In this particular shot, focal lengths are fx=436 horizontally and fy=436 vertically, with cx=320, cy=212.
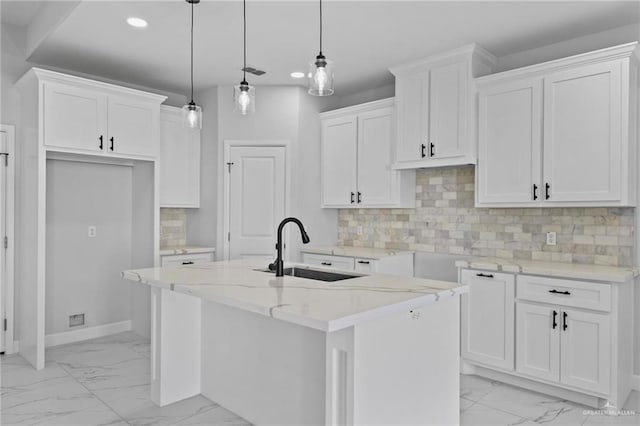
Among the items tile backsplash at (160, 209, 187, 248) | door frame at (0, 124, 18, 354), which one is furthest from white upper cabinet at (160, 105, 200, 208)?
door frame at (0, 124, 18, 354)

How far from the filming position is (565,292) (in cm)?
289

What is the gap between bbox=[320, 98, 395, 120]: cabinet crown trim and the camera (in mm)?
4195

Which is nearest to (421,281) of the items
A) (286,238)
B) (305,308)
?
(305,308)

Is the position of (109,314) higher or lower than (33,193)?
lower

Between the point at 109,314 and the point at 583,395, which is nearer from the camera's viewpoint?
the point at 583,395

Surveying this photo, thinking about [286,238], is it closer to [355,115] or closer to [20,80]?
[355,115]

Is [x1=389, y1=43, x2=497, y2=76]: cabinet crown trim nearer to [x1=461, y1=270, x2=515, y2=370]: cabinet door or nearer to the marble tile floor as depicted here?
[x1=461, y1=270, x2=515, y2=370]: cabinet door

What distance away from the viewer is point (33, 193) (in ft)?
11.7

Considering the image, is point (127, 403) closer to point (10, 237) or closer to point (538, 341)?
point (10, 237)

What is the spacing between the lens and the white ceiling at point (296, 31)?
9.53 ft

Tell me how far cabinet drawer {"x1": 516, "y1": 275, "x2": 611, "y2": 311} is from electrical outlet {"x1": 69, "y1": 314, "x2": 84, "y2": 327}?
13.1ft

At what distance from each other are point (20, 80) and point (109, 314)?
237 cm

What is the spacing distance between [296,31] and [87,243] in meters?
2.94

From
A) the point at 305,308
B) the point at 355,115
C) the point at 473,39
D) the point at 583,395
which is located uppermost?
the point at 473,39
